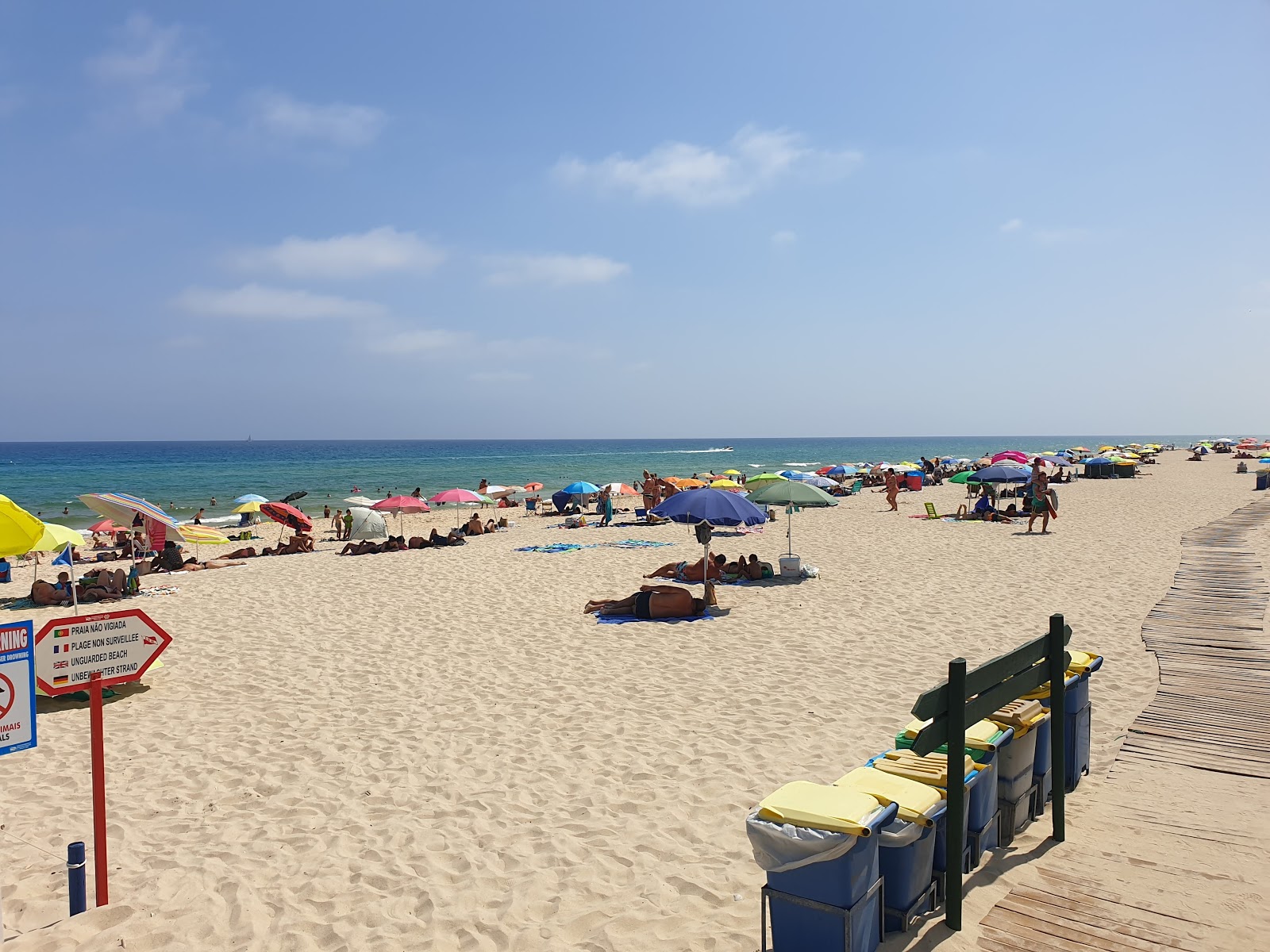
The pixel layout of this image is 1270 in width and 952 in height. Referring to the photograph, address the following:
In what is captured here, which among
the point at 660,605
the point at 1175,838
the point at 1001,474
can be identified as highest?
the point at 1001,474

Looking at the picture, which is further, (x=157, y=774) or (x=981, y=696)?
(x=157, y=774)

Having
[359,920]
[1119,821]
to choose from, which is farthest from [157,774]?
[1119,821]

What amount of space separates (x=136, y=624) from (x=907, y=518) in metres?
23.4

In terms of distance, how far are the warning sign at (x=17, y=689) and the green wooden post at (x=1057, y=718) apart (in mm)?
5334

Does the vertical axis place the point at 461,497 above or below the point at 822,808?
below

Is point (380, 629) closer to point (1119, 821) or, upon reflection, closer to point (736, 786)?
point (736, 786)

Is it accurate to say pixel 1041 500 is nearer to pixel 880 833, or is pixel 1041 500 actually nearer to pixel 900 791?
pixel 900 791

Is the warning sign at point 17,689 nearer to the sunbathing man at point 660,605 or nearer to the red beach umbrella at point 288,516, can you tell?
the sunbathing man at point 660,605

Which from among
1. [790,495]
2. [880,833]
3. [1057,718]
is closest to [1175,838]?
[1057,718]

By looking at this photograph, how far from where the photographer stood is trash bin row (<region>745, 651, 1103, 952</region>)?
120 inches

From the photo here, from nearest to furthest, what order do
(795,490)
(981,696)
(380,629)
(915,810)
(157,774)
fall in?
(915,810) → (981,696) → (157,774) → (380,629) → (795,490)

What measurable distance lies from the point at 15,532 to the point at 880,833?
6453 millimetres

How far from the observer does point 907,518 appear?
80.7ft

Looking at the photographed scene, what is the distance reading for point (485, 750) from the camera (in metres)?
6.19
